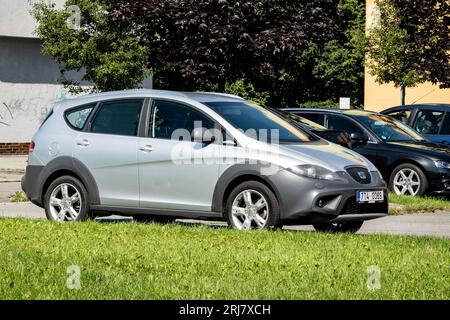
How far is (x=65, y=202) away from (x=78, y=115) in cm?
114

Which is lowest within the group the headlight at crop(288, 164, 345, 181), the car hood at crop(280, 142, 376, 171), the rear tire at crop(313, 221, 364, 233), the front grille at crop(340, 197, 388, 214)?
the rear tire at crop(313, 221, 364, 233)

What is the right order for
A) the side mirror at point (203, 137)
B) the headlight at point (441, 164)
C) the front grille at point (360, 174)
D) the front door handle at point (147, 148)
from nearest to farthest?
1. the front grille at point (360, 174)
2. the side mirror at point (203, 137)
3. the front door handle at point (147, 148)
4. the headlight at point (441, 164)

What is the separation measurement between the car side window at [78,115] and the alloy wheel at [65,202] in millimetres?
781

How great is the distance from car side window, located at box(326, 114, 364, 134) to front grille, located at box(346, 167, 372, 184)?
7.44 meters

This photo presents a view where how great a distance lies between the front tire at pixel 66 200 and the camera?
13.6 meters

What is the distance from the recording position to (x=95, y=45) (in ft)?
85.2

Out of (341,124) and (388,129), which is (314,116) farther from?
(388,129)

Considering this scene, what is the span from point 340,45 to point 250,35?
3595 centimetres

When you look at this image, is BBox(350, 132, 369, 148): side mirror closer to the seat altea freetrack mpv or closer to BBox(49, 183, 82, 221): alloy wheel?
the seat altea freetrack mpv

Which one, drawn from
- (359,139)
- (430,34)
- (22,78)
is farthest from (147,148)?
(22,78)

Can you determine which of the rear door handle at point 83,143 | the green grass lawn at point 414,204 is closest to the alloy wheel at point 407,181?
the green grass lawn at point 414,204

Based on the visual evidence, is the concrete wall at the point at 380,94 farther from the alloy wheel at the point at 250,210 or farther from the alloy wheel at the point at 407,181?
the alloy wheel at the point at 250,210

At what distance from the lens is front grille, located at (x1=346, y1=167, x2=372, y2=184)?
12656mm

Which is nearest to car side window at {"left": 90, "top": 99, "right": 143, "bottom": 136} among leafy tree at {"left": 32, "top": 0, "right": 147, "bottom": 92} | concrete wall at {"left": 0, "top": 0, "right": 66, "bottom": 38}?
leafy tree at {"left": 32, "top": 0, "right": 147, "bottom": 92}
